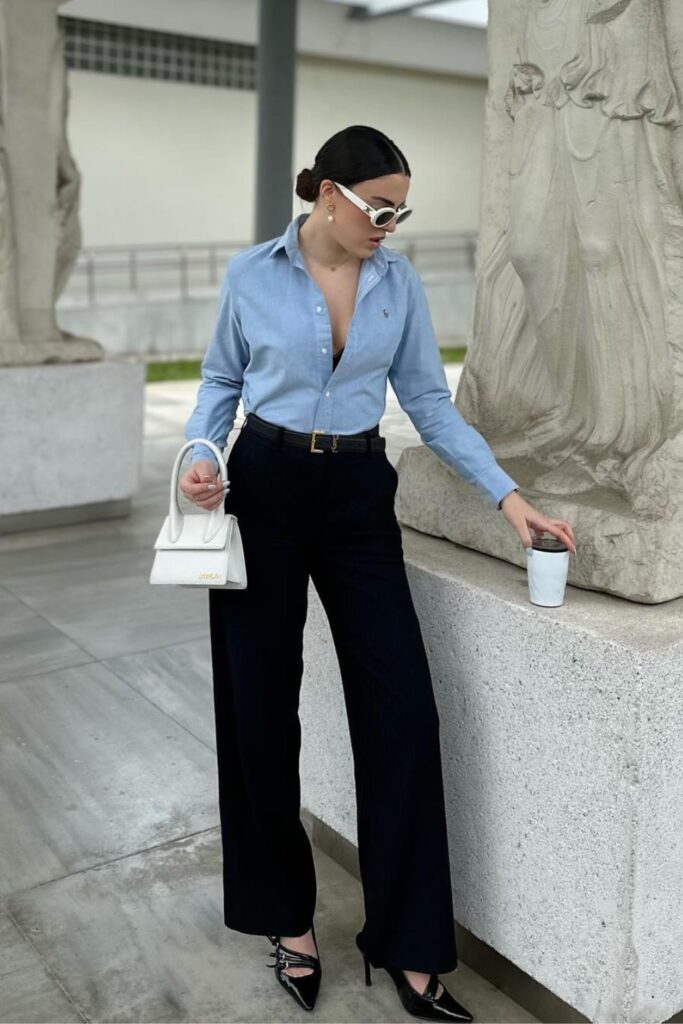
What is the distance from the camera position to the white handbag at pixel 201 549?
7.20ft

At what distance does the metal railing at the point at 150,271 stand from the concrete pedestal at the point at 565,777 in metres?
15.0

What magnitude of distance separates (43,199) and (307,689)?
430 centimetres

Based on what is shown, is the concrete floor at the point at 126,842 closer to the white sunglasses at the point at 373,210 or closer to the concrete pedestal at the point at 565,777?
the concrete pedestal at the point at 565,777

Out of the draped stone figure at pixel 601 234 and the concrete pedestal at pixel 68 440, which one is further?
the concrete pedestal at pixel 68 440

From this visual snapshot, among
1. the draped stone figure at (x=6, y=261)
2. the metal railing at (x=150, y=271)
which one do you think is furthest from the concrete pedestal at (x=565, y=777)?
the metal railing at (x=150, y=271)

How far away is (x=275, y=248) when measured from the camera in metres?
2.24

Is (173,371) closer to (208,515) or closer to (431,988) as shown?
(208,515)

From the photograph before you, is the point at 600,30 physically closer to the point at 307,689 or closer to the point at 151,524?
the point at 307,689

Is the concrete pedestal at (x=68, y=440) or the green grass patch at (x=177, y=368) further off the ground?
the concrete pedestal at (x=68, y=440)

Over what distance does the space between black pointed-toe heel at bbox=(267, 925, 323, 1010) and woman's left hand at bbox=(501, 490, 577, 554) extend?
1051 mm

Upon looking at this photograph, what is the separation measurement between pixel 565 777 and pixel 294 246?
1.17 m

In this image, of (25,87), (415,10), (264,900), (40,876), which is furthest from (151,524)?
(415,10)

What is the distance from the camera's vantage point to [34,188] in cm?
627

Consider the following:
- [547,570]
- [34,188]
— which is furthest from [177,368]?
[547,570]
